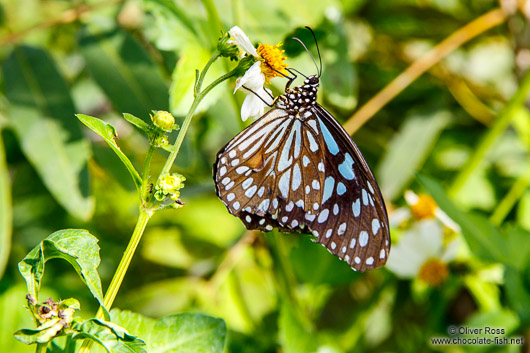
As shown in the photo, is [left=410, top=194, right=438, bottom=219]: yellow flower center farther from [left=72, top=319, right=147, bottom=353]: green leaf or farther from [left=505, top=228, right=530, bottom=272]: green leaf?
[left=72, top=319, right=147, bottom=353]: green leaf

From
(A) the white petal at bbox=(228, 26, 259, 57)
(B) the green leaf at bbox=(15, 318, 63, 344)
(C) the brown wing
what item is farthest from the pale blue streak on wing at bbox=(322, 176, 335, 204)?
(B) the green leaf at bbox=(15, 318, 63, 344)

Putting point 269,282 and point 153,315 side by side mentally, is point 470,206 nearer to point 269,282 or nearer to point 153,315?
point 269,282

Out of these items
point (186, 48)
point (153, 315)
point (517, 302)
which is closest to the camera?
point (186, 48)

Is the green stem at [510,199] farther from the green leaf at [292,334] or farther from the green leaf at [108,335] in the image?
the green leaf at [108,335]

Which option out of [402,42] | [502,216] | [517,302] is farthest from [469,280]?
[402,42]

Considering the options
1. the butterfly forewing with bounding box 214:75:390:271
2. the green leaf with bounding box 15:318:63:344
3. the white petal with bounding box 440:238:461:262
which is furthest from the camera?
the white petal with bounding box 440:238:461:262

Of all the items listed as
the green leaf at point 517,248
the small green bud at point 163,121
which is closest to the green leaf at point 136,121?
the small green bud at point 163,121
